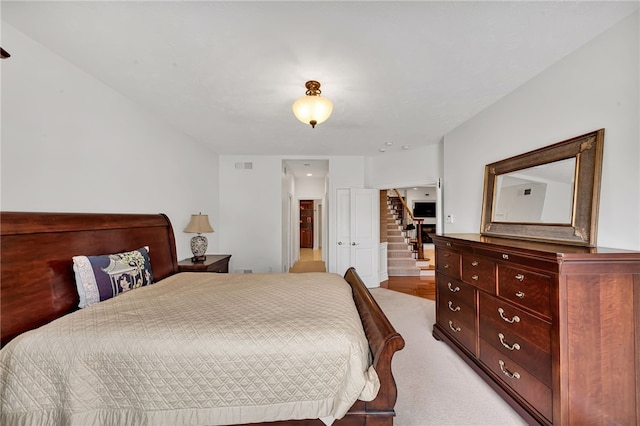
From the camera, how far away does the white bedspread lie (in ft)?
4.00

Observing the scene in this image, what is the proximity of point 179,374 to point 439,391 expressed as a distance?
1.94m

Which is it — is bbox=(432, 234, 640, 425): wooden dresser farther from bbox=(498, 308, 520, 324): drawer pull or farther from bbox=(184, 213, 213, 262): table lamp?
bbox=(184, 213, 213, 262): table lamp

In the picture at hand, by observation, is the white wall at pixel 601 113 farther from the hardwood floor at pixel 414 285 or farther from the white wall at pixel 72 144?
the white wall at pixel 72 144

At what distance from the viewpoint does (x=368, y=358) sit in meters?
1.40

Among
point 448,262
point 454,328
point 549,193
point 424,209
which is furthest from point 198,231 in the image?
point 424,209

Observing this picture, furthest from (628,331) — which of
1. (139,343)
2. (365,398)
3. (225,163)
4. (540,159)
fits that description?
(225,163)

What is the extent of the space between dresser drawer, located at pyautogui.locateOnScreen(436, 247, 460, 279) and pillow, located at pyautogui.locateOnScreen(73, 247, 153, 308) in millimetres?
2929

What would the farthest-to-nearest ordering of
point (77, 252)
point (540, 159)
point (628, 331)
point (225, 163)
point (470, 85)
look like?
point (225, 163) → point (470, 85) → point (540, 159) → point (77, 252) → point (628, 331)

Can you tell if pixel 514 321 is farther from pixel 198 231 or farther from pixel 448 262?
pixel 198 231

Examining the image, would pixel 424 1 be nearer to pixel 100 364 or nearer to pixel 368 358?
pixel 368 358

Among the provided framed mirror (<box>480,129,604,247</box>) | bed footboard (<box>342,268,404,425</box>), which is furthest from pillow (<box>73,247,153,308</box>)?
framed mirror (<box>480,129,604,247</box>)

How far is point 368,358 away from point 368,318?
0.29 metres

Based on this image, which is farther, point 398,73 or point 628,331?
point 398,73

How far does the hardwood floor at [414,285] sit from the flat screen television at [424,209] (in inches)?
198
